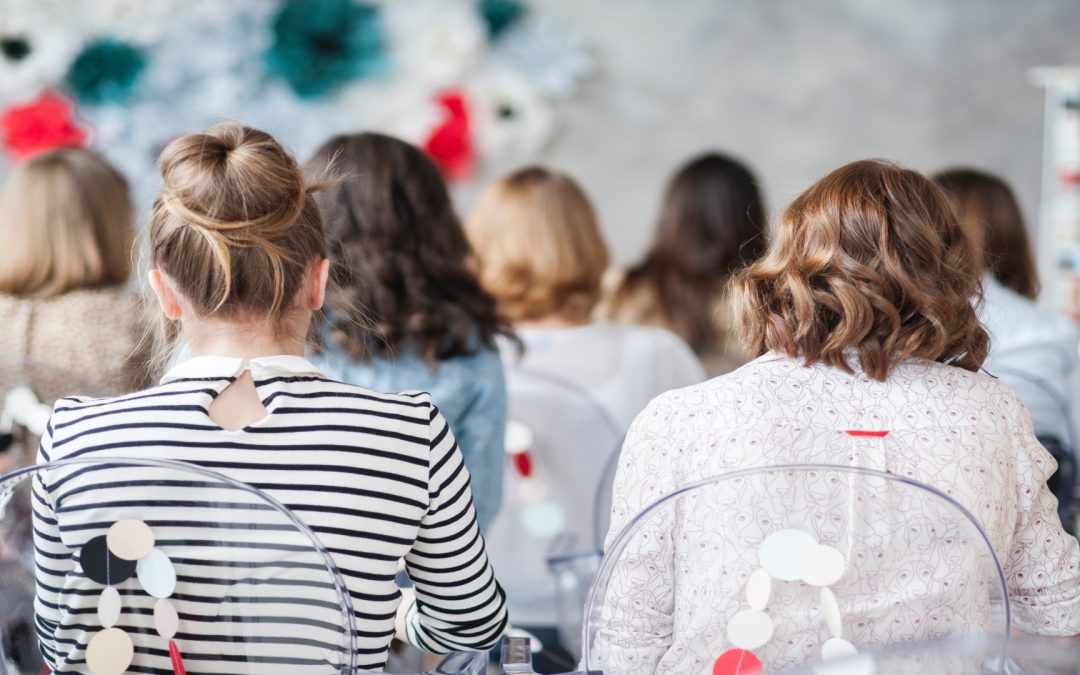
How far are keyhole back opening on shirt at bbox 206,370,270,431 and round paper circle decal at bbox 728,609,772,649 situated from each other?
47 centimetres

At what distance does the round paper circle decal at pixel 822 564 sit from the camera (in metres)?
0.93

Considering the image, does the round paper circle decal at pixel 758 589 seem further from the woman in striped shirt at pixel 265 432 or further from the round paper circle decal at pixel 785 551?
the woman in striped shirt at pixel 265 432

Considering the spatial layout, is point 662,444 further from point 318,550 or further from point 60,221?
point 60,221

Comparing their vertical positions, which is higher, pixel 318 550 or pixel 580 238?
pixel 318 550

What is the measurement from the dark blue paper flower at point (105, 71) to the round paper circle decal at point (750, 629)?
11.1 ft

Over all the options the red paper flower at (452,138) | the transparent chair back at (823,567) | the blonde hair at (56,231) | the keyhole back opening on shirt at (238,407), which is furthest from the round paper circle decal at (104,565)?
the red paper flower at (452,138)

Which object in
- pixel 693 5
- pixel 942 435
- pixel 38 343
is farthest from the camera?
pixel 693 5

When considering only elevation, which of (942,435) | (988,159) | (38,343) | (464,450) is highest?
(942,435)

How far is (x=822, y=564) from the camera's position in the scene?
3.05 feet

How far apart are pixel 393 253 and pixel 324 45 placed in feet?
7.62

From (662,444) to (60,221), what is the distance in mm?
1374

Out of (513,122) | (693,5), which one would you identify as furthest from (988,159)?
(513,122)

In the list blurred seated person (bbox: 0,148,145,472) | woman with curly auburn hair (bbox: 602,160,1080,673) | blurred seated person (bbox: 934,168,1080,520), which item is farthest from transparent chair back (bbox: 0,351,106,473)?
blurred seated person (bbox: 934,168,1080,520)

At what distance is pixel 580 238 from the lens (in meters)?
2.31
